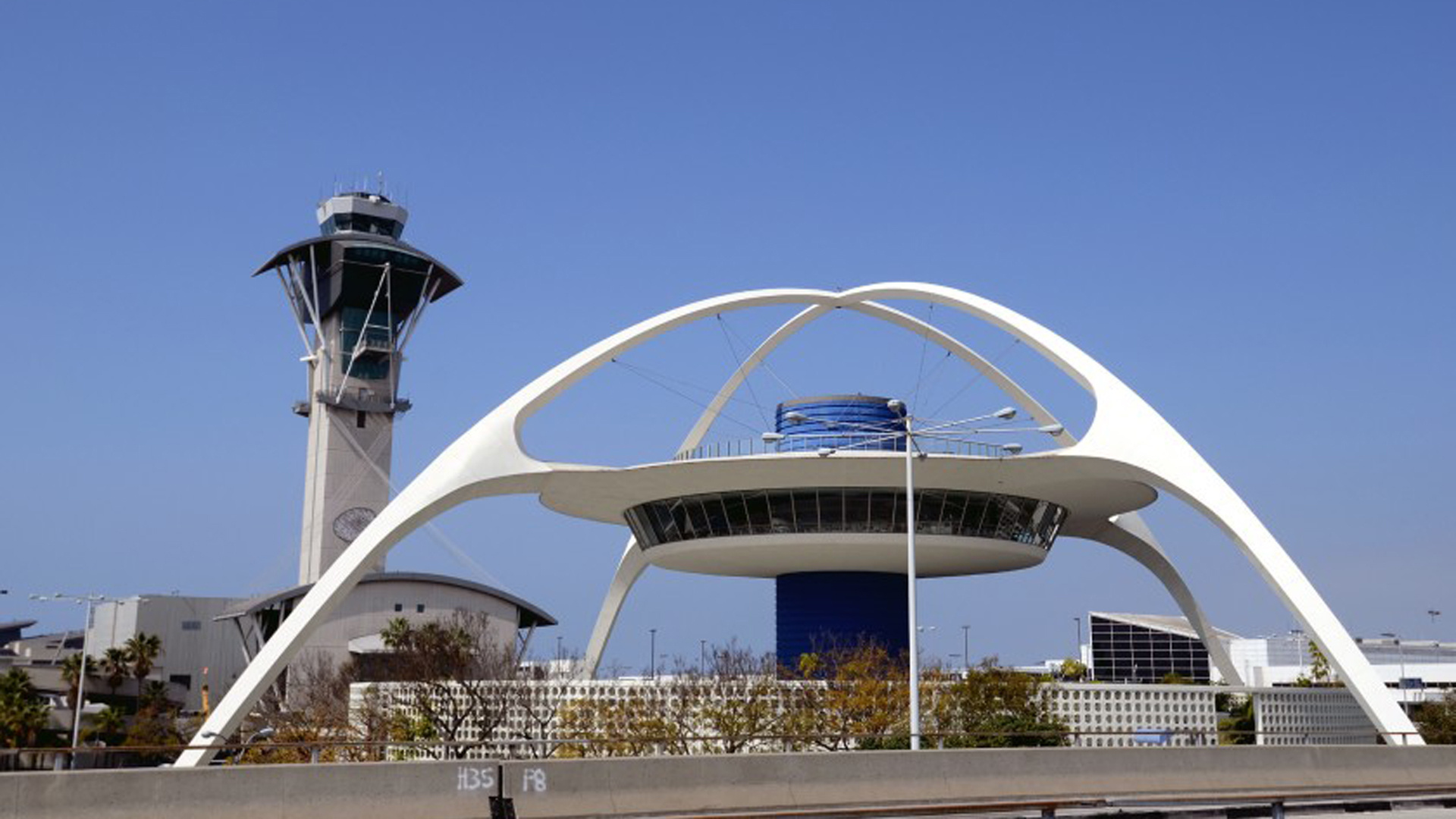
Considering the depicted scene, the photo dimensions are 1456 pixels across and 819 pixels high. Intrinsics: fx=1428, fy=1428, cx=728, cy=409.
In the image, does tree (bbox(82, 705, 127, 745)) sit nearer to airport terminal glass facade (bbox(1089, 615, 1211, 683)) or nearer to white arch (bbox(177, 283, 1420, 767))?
white arch (bbox(177, 283, 1420, 767))

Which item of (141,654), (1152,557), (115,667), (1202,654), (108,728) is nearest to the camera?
(1152,557)

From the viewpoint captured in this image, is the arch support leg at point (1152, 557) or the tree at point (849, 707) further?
the arch support leg at point (1152, 557)

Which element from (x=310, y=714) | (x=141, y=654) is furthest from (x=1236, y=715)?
(x=141, y=654)

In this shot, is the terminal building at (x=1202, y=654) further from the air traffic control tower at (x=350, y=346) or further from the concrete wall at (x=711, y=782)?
the concrete wall at (x=711, y=782)

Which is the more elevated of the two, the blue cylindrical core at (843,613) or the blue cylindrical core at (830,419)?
the blue cylindrical core at (830,419)

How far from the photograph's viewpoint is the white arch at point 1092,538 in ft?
230

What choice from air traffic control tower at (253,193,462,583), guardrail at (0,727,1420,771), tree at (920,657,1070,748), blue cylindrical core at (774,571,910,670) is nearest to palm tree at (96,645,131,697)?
air traffic control tower at (253,193,462,583)

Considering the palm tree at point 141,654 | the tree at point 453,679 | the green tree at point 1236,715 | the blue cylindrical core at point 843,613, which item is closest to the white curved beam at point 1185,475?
the blue cylindrical core at point 843,613

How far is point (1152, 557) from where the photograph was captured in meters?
73.1

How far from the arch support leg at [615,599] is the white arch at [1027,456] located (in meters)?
17.7

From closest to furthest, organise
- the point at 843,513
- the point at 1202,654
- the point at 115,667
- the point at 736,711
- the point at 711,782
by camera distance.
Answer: the point at 711,782 → the point at 736,711 → the point at 843,513 → the point at 115,667 → the point at 1202,654

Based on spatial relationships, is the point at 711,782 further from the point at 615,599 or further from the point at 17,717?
the point at 17,717

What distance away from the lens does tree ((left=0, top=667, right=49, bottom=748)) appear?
247 ft

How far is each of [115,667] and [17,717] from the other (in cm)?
2515
